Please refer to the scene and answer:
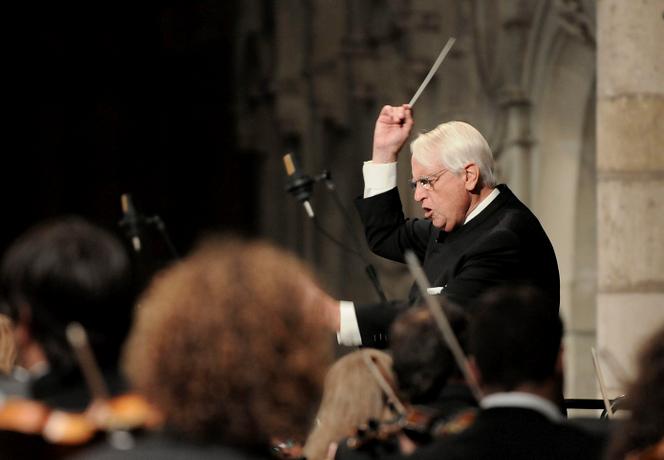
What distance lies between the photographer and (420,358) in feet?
11.8

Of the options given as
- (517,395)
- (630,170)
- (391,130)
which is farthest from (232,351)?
(630,170)

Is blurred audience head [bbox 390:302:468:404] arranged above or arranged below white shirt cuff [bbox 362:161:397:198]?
below

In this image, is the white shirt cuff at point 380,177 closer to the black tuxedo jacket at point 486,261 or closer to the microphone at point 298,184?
the microphone at point 298,184

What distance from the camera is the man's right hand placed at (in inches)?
219

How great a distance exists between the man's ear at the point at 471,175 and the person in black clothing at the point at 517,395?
2105 millimetres

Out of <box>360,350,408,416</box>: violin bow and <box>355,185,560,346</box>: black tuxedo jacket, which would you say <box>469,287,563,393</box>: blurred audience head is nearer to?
<box>360,350,408,416</box>: violin bow

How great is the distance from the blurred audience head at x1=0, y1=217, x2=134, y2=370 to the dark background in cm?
1835

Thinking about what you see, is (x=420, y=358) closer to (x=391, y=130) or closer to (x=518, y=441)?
(x=518, y=441)

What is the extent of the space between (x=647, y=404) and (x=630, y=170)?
18.1ft

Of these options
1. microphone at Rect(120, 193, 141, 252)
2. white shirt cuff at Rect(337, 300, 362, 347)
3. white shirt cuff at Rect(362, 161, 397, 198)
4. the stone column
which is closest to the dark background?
the stone column

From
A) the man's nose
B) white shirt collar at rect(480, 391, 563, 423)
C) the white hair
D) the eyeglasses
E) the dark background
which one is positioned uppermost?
the white hair

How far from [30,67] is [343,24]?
6.21 metres

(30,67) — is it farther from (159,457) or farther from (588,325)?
(159,457)

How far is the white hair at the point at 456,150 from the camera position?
5137 millimetres
